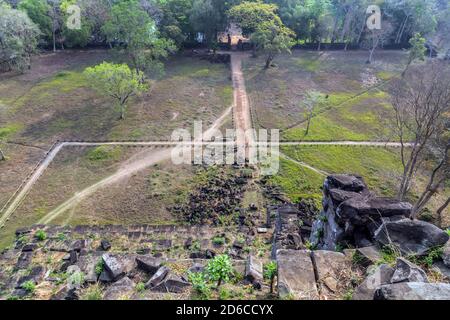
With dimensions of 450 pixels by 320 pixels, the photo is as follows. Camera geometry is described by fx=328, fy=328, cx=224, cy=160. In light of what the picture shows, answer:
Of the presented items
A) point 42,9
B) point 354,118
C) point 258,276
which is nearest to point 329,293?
point 258,276

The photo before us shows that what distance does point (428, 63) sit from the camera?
53094 millimetres

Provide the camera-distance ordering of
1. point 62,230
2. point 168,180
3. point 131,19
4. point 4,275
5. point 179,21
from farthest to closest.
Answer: point 179,21 < point 131,19 < point 168,180 < point 62,230 < point 4,275

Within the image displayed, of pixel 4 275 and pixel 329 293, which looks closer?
pixel 329 293

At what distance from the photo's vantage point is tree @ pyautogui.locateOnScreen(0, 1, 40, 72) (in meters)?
46.0

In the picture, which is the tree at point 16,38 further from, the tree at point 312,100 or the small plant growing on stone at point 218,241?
the small plant growing on stone at point 218,241

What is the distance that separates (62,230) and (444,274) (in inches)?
925

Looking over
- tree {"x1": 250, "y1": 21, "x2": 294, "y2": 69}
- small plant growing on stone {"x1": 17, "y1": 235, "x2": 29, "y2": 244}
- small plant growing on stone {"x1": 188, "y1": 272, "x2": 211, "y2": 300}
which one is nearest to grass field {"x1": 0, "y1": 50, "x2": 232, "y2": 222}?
tree {"x1": 250, "y1": 21, "x2": 294, "y2": 69}

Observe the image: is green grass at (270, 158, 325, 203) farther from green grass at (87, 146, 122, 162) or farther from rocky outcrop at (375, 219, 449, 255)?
rocky outcrop at (375, 219, 449, 255)

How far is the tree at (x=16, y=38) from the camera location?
46.0 m

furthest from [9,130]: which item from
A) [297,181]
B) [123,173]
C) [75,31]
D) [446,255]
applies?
[446,255]

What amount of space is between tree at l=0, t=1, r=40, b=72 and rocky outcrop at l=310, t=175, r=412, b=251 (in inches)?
1957

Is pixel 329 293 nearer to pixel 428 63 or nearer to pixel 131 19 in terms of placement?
pixel 131 19

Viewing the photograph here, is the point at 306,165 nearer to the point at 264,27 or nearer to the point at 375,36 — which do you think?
the point at 264,27

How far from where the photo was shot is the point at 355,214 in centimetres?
1454
